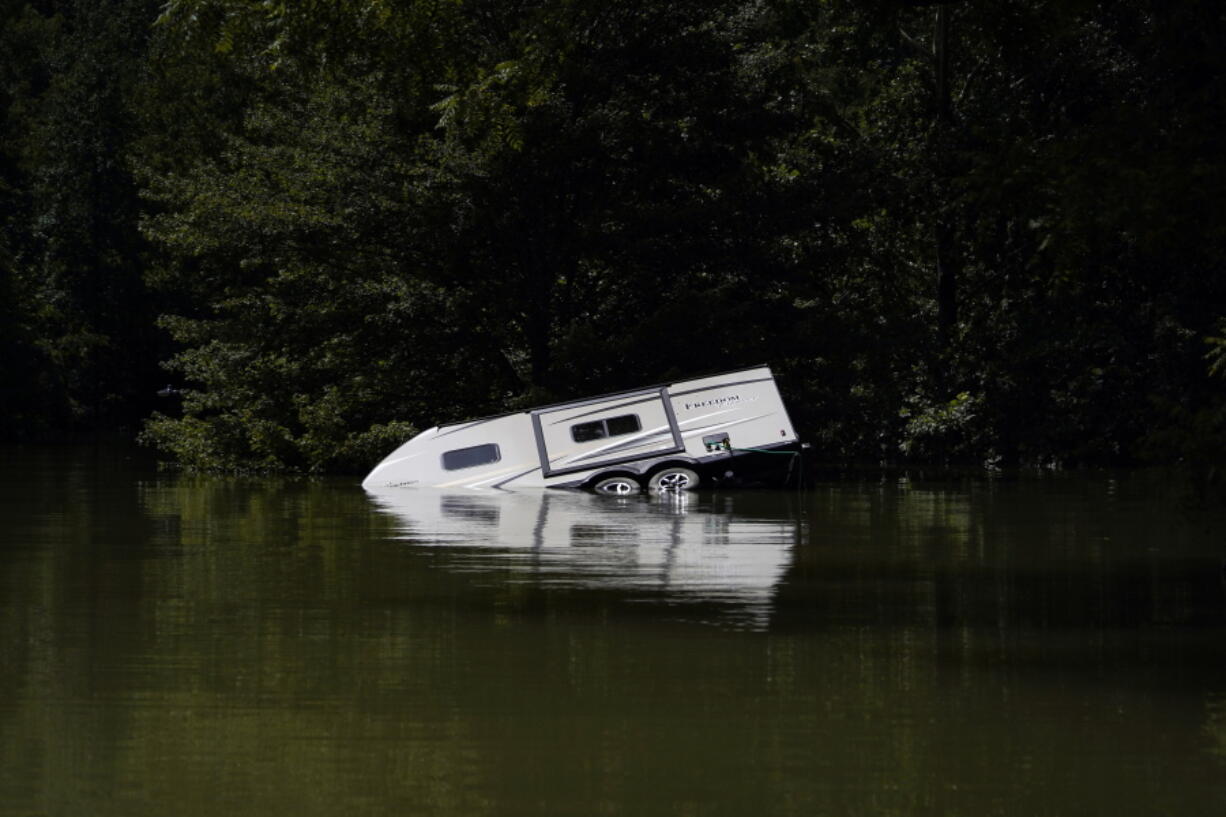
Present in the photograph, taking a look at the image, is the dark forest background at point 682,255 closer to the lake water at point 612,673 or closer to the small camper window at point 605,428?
the small camper window at point 605,428

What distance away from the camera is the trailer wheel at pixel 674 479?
35938 millimetres

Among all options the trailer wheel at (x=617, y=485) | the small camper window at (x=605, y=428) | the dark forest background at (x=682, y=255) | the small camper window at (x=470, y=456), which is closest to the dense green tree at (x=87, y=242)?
the dark forest background at (x=682, y=255)

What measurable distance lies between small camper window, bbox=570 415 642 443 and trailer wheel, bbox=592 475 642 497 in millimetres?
919

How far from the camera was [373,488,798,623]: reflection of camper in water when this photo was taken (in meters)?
18.8

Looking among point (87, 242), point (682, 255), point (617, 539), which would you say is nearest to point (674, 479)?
point (682, 255)

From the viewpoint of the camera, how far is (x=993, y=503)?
107 ft

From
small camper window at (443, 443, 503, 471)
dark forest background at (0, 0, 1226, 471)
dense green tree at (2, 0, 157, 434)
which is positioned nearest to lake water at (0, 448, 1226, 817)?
small camper window at (443, 443, 503, 471)

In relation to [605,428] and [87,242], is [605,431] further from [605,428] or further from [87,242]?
[87,242]

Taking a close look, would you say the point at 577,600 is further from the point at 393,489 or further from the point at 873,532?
the point at 393,489

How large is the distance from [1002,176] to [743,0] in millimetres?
25957

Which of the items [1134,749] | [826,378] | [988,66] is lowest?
[1134,749]

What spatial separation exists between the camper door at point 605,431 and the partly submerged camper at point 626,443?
0.02m

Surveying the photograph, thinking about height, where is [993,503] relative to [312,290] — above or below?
below

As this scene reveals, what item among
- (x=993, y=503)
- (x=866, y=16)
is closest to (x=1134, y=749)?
(x=866, y=16)
